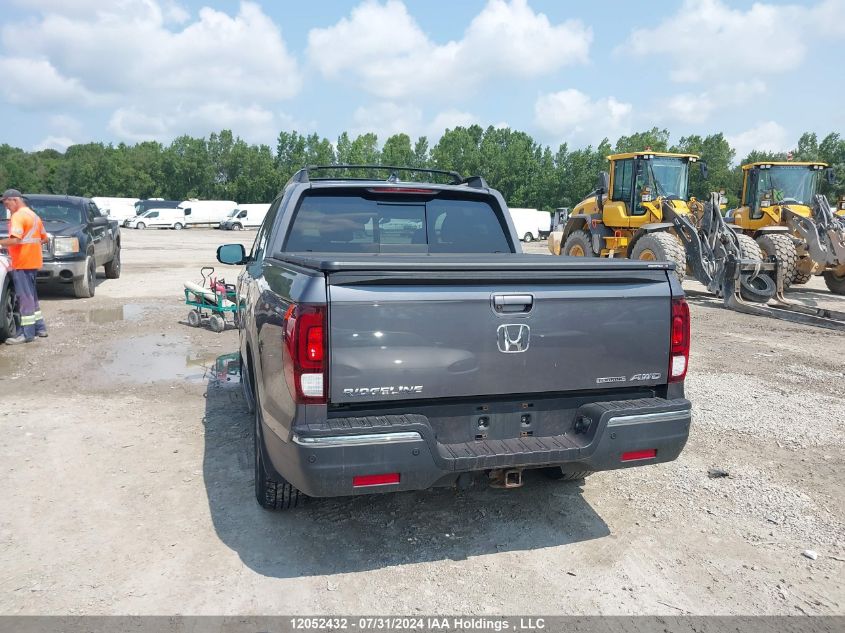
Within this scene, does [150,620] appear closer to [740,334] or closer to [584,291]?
[584,291]

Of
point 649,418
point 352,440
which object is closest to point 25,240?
point 352,440

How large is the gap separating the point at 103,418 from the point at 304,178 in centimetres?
275

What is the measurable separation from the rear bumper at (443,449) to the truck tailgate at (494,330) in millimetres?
153

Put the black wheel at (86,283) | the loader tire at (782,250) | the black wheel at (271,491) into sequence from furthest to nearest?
the loader tire at (782,250)
the black wheel at (86,283)
the black wheel at (271,491)

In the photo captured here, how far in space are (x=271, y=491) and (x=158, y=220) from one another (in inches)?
2165

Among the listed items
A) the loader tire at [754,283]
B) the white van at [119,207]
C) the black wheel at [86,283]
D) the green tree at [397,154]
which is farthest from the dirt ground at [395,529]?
the green tree at [397,154]

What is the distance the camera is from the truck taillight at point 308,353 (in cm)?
288

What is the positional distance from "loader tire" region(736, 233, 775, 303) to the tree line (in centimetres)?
4833

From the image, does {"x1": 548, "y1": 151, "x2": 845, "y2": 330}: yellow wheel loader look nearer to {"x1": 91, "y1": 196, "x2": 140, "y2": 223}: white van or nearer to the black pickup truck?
the black pickup truck

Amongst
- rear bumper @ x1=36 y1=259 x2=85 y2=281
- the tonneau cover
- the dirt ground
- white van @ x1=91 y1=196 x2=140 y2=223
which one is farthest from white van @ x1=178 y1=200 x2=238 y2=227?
the tonneau cover

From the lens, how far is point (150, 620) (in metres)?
2.87

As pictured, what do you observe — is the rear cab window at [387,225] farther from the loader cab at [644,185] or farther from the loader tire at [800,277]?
the loader tire at [800,277]

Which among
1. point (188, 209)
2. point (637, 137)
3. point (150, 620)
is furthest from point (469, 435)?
point (637, 137)

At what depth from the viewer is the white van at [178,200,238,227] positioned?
57406 millimetres
